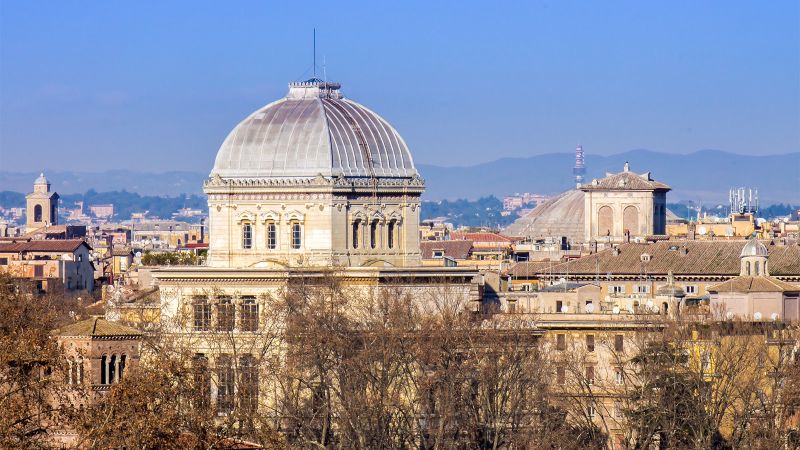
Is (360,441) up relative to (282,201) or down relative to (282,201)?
down

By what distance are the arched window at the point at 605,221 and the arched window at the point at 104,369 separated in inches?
3788

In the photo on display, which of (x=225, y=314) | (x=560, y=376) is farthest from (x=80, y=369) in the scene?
(x=560, y=376)

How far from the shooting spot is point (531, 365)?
7775cm

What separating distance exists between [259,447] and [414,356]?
12.5 m

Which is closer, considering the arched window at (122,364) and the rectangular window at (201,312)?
the arched window at (122,364)

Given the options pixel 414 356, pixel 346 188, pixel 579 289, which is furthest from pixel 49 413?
pixel 579 289

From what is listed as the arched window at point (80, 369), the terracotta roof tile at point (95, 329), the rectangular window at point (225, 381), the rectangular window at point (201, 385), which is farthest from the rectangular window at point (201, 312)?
the arched window at point (80, 369)

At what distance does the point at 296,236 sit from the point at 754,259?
2436 centimetres

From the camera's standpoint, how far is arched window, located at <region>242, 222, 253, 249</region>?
3248 inches

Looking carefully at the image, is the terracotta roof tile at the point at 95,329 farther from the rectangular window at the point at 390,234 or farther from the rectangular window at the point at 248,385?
the rectangular window at the point at 390,234

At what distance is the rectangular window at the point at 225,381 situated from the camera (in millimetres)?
72250

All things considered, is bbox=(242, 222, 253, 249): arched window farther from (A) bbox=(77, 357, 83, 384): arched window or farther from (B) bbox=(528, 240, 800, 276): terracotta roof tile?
(B) bbox=(528, 240, 800, 276): terracotta roof tile

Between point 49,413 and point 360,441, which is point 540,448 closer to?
point 360,441

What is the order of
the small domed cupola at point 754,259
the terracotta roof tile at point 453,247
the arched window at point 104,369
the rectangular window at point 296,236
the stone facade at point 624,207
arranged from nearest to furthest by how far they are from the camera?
the arched window at point 104,369, the rectangular window at point 296,236, the small domed cupola at point 754,259, the terracotta roof tile at point 453,247, the stone facade at point 624,207
